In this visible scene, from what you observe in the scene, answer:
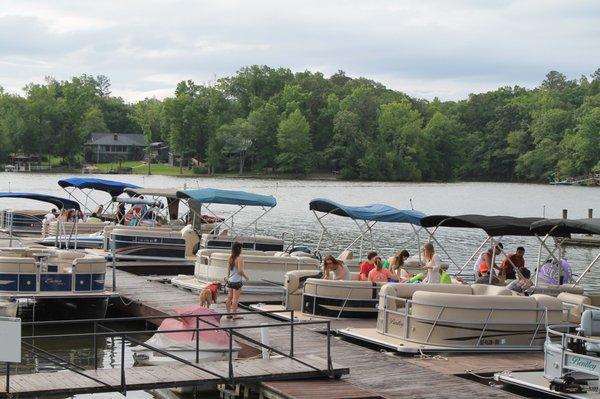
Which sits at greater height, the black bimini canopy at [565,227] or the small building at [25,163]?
the small building at [25,163]

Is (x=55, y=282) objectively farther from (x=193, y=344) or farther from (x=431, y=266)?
(x=431, y=266)

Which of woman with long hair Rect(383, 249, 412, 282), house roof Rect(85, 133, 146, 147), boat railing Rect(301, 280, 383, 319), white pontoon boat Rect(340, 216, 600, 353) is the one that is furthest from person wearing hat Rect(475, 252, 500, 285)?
house roof Rect(85, 133, 146, 147)

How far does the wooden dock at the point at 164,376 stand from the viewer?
14.9 m

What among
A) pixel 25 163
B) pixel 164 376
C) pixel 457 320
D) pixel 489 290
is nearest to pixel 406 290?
pixel 457 320

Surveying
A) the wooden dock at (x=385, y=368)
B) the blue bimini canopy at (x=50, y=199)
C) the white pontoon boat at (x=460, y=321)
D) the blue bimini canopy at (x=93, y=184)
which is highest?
the blue bimini canopy at (x=93, y=184)

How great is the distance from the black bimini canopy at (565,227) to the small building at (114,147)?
537 feet

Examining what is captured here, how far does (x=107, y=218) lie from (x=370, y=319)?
2835cm

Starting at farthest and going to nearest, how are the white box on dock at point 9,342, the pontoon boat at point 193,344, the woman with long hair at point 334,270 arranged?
1. the woman with long hair at point 334,270
2. the pontoon boat at point 193,344
3. the white box on dock at point 9,342

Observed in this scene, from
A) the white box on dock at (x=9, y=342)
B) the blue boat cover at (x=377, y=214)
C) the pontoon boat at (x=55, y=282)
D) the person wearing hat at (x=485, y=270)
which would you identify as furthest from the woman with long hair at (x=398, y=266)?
the white box on dock at (x=9, y=342)

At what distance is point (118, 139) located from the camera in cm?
18875

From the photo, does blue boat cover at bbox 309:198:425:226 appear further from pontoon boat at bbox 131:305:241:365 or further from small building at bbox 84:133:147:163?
small building at bbox 84:133:147:163

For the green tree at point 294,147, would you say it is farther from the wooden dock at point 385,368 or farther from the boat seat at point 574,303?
the boat seat at point 574,303

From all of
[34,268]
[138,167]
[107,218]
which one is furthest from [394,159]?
[34,268]

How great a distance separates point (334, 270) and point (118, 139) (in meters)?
169
